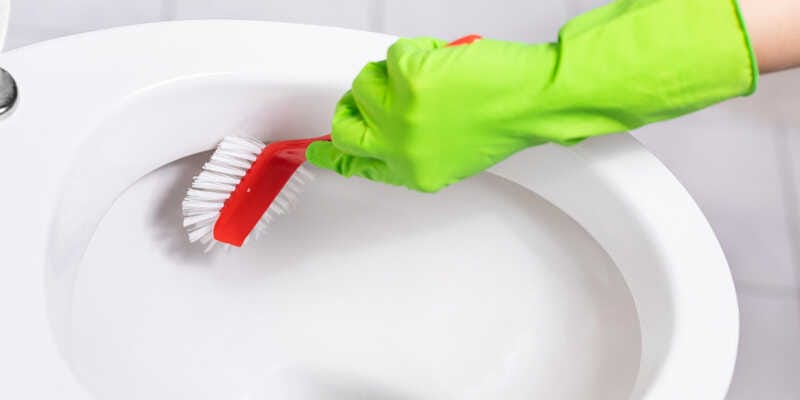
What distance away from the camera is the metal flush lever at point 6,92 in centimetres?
62

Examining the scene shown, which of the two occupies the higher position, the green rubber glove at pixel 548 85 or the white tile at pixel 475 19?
the green rubber glove at pixel 548 85

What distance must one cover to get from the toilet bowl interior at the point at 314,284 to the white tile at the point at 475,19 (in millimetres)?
304

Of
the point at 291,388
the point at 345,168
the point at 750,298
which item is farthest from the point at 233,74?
the point at 750,298

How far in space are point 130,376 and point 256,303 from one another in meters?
0.14

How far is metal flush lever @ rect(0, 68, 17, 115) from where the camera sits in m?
0.62

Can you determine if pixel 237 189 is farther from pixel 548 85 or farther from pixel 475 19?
pixel 475 19

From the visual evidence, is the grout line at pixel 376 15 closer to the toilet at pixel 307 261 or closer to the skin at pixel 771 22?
the toilet at pixel 307 261

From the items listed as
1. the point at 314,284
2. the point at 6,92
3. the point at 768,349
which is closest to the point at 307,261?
the point at 314,284

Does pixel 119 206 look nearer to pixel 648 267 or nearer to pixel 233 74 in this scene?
pixel 233 74

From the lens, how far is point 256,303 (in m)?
0.85

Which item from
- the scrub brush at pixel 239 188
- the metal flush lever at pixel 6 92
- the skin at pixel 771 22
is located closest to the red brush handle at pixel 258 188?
the scrub brush at pixel 239 188

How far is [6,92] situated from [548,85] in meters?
0.31

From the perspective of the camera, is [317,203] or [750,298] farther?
[750,298]

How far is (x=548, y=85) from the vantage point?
0.62 m
